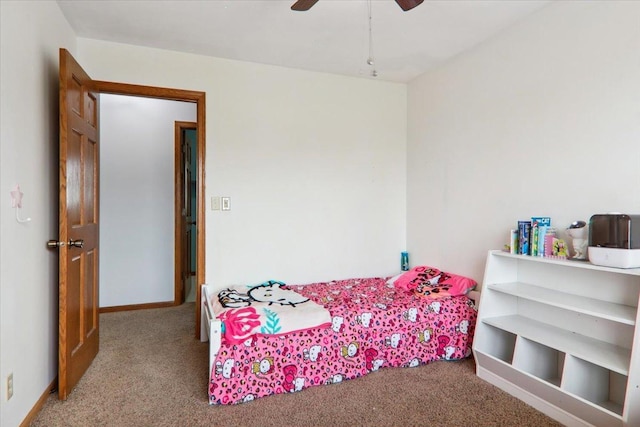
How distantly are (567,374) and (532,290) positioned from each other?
0.55 meters

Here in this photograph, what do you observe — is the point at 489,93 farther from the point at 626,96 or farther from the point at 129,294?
the point at 129,294

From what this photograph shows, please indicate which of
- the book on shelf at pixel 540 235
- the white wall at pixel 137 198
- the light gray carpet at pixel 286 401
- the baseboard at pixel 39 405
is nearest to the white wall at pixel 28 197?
the baseboard at pixel 39 405

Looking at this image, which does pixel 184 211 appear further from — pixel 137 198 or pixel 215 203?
pixel 215 203

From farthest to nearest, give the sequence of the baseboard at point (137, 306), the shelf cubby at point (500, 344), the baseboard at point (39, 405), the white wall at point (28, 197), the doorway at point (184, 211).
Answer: the doorway at point (184, 211) → the baseboard at point (137, 306) → the shelf cubby at point (500, 344) → the baseboard at point (39, 405) → the white wall at point (28, 197)

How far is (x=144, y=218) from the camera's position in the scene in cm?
411

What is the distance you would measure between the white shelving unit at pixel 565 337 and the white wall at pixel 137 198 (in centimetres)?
343

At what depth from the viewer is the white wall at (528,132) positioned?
2002 mm

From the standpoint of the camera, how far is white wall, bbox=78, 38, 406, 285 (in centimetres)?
312

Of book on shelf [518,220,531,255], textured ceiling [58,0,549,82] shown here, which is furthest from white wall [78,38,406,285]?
book on shelf [518,220,531,255]

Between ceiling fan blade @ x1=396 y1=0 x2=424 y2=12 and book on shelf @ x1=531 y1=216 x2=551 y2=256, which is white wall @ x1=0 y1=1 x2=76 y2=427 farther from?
book on shelf @ x1=531 y1=216 x2=551 y2=256

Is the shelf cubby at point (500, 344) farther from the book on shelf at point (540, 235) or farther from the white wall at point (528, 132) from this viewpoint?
the book on shelf at point (540, 235)

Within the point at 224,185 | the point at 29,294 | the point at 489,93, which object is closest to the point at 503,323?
the point at 489,93

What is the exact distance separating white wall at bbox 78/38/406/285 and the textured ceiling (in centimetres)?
20

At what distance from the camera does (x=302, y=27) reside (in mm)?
2633
